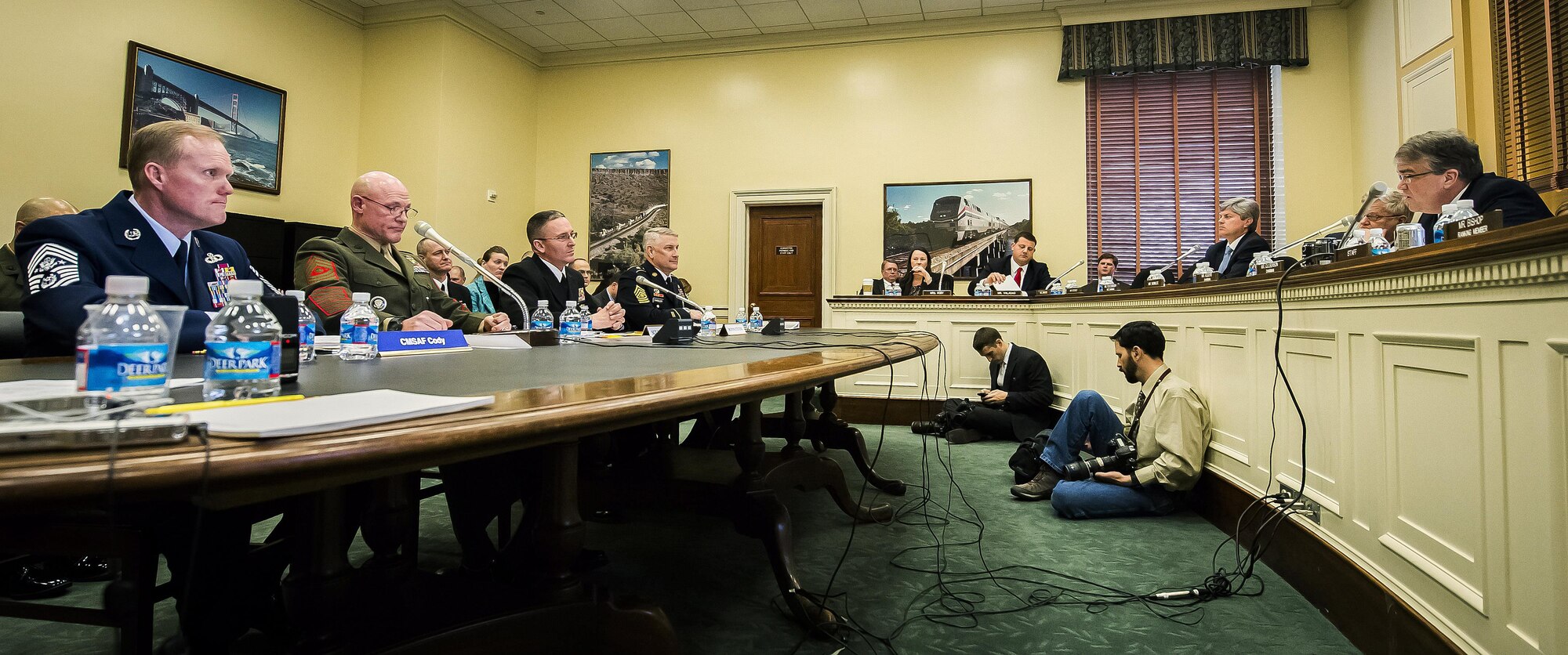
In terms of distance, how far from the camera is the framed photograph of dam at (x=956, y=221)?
21.3 feet

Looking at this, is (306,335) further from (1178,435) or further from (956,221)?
(956,221)

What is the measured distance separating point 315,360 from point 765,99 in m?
6.29

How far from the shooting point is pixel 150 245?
1528 millimetres

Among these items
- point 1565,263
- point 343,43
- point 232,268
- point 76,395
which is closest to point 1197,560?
point 1565,263

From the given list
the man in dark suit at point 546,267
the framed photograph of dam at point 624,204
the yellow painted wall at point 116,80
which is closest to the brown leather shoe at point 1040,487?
the man in dark suit at point 546,267

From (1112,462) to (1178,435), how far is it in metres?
0.25

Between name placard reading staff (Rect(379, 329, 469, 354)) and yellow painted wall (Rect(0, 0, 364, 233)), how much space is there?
185 inches

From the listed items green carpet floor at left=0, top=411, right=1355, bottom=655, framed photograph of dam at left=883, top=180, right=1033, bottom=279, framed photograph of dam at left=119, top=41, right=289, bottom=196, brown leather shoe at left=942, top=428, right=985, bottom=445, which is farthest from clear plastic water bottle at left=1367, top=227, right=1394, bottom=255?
framed photograph of dam at left=119, top=41, right=289, bottom=196

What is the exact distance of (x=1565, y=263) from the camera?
976mm

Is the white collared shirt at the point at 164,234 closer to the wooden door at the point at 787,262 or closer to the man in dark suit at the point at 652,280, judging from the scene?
the man in dark suit at the point at 652,280

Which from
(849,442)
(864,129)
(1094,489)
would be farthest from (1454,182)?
(864,129)

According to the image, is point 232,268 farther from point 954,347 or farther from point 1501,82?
point 1501,82

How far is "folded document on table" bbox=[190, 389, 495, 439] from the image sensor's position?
507mm

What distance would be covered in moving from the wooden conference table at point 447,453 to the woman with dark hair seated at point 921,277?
166 inches
